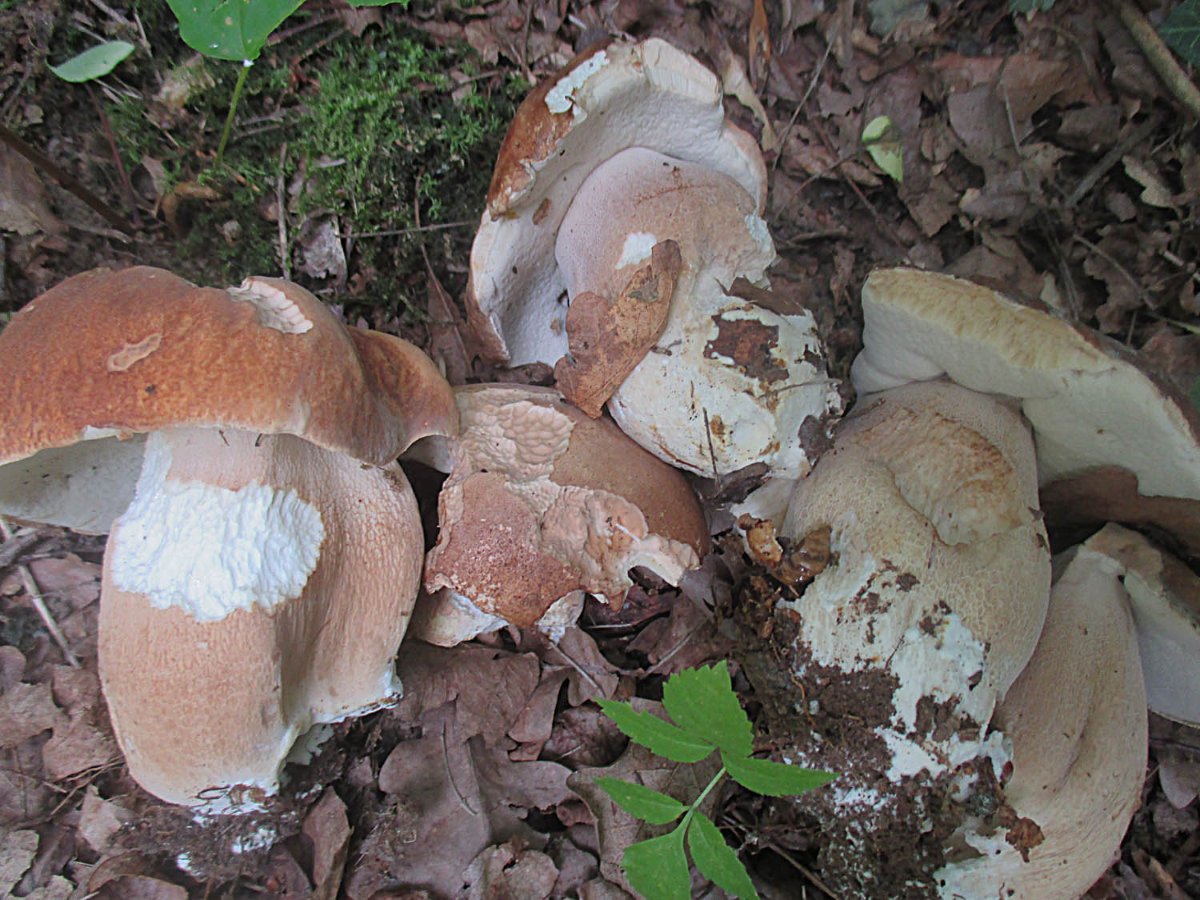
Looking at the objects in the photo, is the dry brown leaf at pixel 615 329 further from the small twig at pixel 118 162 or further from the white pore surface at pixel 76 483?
the small twig at pixel 118 162

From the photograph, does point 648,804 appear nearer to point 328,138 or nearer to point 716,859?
point 716,859

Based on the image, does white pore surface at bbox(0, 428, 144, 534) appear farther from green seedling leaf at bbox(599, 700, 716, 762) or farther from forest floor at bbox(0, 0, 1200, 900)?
green seedling leaf at bbox(599, 700, 716, 762)

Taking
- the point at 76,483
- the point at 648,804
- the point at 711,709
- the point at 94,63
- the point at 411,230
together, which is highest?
the point at 94,63

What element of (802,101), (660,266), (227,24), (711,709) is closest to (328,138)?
(227,24)

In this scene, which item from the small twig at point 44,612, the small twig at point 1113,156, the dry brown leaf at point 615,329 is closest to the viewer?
the dry brown leaf at point 615,329

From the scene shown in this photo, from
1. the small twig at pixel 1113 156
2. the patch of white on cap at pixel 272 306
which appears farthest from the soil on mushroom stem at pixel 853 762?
the small twig at pixel 1113 156

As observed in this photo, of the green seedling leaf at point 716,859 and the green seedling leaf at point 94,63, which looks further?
the green seedling leaf at point 94,63

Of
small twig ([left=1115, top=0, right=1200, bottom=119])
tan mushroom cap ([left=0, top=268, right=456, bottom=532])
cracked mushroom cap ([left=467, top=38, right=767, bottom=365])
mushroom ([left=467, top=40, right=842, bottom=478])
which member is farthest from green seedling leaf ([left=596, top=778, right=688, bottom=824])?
small twig ([left=1115, top=0, right=1200, bottom=119])
